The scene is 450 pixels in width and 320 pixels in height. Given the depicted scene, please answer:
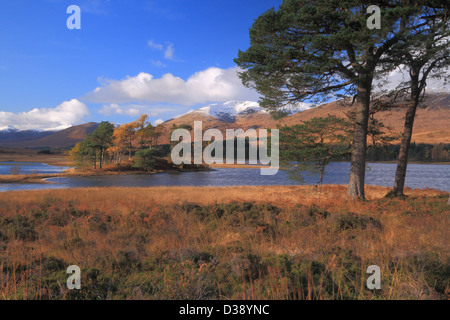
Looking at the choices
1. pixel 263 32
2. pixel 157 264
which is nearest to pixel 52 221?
pixel 157 264

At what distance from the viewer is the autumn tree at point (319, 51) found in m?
10.6

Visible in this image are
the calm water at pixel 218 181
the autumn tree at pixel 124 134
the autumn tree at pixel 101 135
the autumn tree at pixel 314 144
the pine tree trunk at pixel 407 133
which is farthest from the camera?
the autumn tree at pixel 124 134

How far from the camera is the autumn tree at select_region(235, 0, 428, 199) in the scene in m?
10.6

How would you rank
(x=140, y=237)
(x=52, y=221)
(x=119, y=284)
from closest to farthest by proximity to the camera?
(x=119, y=284) < (x=140, y=237) < (x=52, y=221)

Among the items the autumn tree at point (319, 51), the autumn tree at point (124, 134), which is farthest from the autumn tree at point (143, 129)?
the autumn tree at point (319, 51)

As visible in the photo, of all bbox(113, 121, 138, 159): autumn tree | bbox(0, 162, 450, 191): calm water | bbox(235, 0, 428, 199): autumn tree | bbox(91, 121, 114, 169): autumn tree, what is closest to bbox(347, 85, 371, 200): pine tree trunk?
bbox(235, 0, 428, 199): autumn tree

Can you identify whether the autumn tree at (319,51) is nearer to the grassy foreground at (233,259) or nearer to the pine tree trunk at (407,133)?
the pine tree trunk at (407,133)

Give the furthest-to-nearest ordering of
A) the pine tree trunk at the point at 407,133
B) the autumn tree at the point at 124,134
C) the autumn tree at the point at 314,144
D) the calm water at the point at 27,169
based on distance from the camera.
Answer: the autumn tree at the point at 124,134, the calm water at the point at 27,169, the pine tree trunk at the point at 407,133, the autumn tree at the point at 314,144

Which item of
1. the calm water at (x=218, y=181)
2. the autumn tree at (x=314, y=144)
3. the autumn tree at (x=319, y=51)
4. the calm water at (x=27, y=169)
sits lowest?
the calm water at (x=218, y=181)

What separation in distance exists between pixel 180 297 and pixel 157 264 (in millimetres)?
1494

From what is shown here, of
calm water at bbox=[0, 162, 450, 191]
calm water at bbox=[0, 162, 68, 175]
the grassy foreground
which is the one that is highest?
the grassy foreground

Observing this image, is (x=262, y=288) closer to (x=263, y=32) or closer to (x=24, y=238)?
(x=24, y=238)

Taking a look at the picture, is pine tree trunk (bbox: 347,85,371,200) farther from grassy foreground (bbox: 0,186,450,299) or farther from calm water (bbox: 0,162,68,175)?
calm water (bbox: 0,162,68,175)

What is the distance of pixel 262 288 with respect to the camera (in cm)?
351
